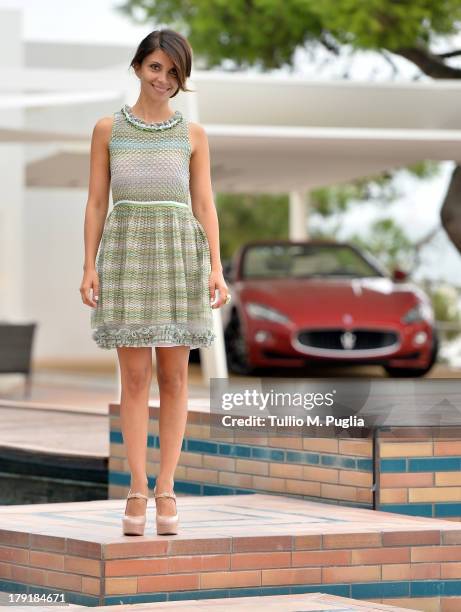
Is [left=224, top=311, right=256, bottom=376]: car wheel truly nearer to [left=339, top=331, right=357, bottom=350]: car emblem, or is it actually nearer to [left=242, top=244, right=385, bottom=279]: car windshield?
[left=242, top=244, right=385, bottom=279]: car windshield

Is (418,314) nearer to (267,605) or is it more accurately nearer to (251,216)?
(267,605)

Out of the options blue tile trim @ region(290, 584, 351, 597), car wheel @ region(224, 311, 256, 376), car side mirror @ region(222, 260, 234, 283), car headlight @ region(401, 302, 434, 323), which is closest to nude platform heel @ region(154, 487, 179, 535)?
blue tile trim @ region(290, 584, 351, 597)

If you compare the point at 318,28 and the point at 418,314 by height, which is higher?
the point at 318,28

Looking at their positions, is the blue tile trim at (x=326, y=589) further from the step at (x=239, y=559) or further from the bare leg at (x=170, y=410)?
the bare leg at (x=170, y=410)

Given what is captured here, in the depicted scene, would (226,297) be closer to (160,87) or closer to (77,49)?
(160,87)

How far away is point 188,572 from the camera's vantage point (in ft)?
14.7

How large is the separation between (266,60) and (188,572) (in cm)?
1708

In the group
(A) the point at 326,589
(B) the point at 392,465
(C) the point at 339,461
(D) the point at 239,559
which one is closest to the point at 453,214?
(C) the point at 339,461

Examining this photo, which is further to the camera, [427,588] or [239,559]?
[427,588]

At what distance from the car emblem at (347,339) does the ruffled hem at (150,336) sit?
23.6ft

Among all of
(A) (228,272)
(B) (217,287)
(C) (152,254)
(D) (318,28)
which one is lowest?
(B) (217,287)

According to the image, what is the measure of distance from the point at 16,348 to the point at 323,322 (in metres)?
2.68

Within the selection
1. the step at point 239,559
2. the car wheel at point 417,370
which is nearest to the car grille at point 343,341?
the car wheel at point 417,370

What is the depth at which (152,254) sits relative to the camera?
4.46 metres
